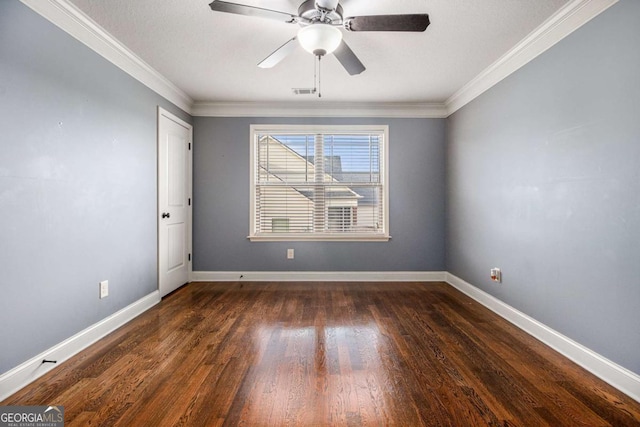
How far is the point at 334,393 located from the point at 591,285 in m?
1.80

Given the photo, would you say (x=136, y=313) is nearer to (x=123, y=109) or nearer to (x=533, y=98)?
(x=123, y=109)

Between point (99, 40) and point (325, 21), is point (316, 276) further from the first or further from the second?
point (99, 40)

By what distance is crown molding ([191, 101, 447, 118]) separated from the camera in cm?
421

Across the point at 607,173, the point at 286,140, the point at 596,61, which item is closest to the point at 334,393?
the point at 607,173

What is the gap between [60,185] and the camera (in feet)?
6.99

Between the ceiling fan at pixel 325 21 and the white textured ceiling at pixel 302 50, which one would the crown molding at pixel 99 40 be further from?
the ceiling fan at pixel 325 21

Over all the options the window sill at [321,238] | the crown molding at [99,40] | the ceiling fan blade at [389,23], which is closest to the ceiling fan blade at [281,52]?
the ceiling fan blade at [389,23]

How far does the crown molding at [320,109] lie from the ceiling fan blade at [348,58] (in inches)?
68.7

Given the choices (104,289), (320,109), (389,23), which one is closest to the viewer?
(389,23)

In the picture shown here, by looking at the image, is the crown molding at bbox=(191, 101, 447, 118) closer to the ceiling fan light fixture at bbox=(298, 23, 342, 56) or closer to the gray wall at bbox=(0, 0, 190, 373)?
the gray wall at bbox=(0, 0, 190, 373)

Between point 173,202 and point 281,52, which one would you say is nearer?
point 281,52

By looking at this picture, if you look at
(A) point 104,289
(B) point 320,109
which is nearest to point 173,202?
(A) point 104,289

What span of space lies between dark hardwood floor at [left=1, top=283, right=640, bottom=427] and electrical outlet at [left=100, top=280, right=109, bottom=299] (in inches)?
13.3

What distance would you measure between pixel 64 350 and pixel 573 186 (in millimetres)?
3715
